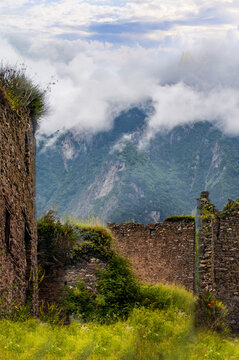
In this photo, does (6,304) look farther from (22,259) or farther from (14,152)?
(14,152)

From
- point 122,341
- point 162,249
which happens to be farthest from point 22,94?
point 162,249

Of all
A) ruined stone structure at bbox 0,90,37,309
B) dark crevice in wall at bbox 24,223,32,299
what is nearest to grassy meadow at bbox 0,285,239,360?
ruined stone structure at bbox 0,90,37,309

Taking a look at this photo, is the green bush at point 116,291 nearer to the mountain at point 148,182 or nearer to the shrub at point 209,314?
the shrub at point 209,314

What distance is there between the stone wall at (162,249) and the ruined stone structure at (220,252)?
7.51m

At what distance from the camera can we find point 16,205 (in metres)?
12.3

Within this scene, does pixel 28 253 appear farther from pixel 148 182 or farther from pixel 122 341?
pixel 148 182

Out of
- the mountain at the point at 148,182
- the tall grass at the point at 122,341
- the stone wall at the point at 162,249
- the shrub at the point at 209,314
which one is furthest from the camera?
the mountain at the point at 148,182

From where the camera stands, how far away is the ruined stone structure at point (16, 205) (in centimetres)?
1138

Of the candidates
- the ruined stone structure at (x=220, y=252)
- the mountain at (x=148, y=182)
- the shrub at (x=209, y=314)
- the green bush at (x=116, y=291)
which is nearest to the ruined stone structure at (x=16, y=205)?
the green bush at (x=116, y=291)

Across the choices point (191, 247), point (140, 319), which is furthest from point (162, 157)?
point (140, 319)

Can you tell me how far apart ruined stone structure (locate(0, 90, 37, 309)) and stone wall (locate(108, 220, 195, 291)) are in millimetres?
11664

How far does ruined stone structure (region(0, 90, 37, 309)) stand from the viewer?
11.4m

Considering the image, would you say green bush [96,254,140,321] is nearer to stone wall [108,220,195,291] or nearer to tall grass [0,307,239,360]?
tall grass [0,307,239,360]

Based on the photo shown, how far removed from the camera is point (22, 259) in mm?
12828
